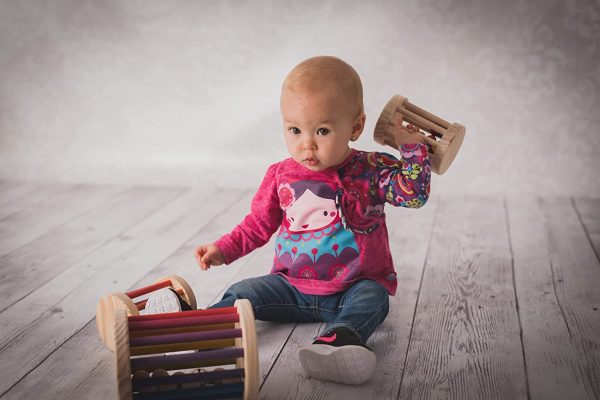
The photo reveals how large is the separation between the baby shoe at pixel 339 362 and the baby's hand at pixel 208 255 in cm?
30

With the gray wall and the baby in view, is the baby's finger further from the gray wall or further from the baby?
the gray wall

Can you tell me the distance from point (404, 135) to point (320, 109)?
0.19 m

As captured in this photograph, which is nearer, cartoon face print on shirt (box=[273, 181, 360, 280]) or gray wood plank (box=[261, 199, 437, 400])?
gray wood plank (box=[261, 199, 437, 400])

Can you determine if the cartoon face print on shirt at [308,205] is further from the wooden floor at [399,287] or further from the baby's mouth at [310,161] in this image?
the wooden floor at [399,287]

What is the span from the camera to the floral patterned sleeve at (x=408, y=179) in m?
1.17

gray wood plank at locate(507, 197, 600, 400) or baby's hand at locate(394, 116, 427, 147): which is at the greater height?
baby's hand at locate(394, 116, 427, 147)

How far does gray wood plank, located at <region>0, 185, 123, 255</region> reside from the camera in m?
1.86

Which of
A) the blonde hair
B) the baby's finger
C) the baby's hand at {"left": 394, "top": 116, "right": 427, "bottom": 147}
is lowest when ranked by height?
the baby's hand at {"left": 394, "top": 116, "right": 427, "bottom": 147}

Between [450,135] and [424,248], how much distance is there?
57cm

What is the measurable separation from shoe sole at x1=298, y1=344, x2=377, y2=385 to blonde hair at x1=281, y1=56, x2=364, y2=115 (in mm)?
420

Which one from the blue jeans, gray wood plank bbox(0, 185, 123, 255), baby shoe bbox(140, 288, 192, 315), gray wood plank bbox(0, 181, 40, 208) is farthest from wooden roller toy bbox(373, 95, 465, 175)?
gray wood plank bbox(0, 181, 40, 208)

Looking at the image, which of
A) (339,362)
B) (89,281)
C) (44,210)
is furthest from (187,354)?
(44,210)

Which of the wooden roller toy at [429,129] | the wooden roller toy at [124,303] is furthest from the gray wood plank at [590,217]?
the wooden roller toy at [124,303]

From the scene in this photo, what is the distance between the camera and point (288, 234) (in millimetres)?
1270
